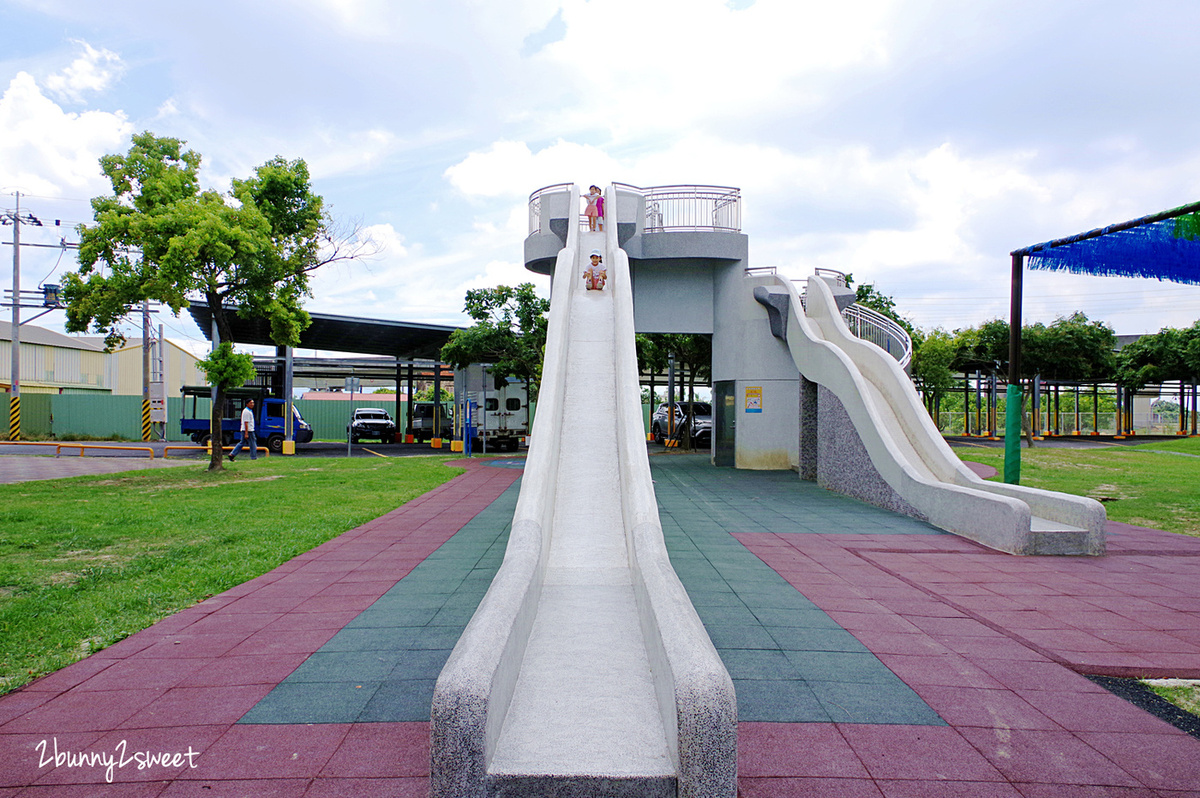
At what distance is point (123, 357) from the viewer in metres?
47.4

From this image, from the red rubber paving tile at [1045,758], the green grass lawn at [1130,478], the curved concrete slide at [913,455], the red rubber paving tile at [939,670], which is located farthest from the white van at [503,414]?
the red rubber paving tile at [1045,758]

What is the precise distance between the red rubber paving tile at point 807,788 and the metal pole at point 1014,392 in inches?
336

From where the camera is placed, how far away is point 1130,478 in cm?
1609

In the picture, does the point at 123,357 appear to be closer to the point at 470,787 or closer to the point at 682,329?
the point at 682,329

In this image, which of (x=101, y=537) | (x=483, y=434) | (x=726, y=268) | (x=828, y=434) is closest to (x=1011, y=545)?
(x=828, y=434)

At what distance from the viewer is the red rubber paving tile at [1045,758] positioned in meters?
3.20

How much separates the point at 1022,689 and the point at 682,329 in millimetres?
15225

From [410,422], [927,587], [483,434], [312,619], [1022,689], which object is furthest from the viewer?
[410,422]

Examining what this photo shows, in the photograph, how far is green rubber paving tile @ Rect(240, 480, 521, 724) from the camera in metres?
3.79

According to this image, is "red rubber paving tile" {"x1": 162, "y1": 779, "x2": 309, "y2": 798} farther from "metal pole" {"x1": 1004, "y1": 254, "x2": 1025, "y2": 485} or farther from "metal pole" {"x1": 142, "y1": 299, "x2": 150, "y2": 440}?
"metal pole" {"x1": 142, "y1": 299, "x2": 150, "y2": 440}

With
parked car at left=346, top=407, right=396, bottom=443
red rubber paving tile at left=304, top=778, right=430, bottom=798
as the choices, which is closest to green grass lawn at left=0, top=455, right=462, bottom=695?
red rubber paving tile at left=304, top=778, right=430, bottom=798

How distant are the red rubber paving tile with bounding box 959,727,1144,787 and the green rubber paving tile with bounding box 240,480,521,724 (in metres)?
2.83

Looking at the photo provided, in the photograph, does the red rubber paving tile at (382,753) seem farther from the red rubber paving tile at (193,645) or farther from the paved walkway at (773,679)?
the red rubber paving tile at (193,645)

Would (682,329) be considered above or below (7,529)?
above
